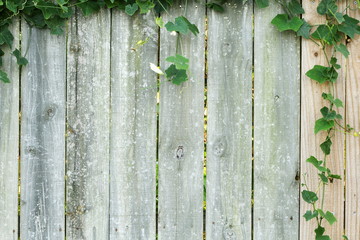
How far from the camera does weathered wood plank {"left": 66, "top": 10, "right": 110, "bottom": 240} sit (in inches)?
95.8

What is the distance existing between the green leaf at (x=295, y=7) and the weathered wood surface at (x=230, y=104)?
0.55 ft

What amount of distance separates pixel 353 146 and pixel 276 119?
34 cm

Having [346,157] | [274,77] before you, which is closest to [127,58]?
[274,77]

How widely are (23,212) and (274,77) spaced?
1226 millimetres

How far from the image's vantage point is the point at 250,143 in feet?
7.90

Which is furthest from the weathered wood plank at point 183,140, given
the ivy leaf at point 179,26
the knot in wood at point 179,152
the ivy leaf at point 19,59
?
the ivy leaf at point 19,59

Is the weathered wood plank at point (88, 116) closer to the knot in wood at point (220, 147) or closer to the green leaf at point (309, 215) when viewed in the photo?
the knot in wood at point (220, 147)

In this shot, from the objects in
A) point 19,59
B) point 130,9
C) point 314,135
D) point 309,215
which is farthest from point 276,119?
point 19,59

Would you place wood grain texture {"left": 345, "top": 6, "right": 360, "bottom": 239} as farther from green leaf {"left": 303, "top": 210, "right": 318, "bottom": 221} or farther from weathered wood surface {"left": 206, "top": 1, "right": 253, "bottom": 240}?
weathered wood surface {"left": 206, "top": 1, "right": 253, "bottom": 240}

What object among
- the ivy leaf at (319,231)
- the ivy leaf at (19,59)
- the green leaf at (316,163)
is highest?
the ivy leaf at (19,59)

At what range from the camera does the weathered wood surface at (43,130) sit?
8.00ft

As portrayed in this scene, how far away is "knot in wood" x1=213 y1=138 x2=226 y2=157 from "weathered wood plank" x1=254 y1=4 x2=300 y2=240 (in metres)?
0.14

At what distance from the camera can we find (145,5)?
235 centimetres

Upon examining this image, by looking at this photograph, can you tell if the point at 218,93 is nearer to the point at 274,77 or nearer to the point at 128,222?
the point at 274,77
